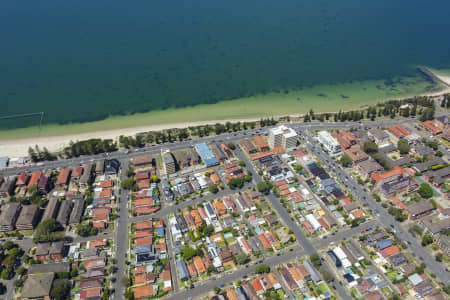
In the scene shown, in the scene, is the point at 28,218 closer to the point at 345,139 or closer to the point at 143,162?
the point at 143,162

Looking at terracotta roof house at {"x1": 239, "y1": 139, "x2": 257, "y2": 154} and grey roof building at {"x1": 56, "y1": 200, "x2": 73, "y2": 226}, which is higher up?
terracotta roof house at {"x1": 239, "y1": 139, "x2": 257, "y2": 154}

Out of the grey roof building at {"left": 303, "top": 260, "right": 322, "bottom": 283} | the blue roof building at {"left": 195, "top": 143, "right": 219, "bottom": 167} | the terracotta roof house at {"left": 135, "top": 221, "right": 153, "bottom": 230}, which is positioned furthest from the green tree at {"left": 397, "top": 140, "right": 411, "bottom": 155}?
the terracotta roof house at {"left": 135, "top": 221, "right": 153, "bottom": 230}

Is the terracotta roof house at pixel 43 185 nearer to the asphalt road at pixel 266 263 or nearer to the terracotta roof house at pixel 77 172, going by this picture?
the terracotta roof house at pixel 77 172

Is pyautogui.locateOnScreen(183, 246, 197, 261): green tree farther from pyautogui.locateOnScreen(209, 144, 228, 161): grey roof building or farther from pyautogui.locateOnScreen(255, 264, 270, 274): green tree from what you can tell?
pyautogui.locateOnScreen(209, 144, 228, 161): grey roof building

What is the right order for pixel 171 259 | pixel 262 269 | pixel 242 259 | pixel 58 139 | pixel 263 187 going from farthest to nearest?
pixel 58 139, pixel 263 187, pixel 171 259, pixel 242 259, pixel 262 269

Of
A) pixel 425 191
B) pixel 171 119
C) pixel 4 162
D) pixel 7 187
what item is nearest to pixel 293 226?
pixel 425 191
